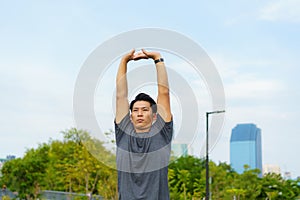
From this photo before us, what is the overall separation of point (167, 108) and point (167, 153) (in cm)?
26

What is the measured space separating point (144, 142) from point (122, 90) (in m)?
0.37

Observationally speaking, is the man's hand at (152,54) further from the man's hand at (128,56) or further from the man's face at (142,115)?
the man's face at (142,115)

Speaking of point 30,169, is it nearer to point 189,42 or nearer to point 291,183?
point 291,183

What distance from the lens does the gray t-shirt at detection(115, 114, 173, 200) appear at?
277cm

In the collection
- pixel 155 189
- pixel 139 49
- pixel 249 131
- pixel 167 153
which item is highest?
pixel 249 131

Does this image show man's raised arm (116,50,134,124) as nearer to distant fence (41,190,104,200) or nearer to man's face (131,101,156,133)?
man's face (131,101,156,133)

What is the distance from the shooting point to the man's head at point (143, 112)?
2.85 meters

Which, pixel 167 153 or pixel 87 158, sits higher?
pixel 87 158

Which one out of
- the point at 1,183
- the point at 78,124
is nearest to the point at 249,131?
the point at 1,183

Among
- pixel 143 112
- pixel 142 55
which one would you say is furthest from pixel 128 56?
pixel 143 112

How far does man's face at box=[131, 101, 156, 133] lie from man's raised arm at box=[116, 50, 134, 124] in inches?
3.8

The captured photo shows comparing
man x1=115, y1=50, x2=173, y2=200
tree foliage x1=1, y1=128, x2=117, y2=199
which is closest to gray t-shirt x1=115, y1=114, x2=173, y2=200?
man x1=115, y1=50, x2=173, y2=200

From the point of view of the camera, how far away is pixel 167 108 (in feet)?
9.59

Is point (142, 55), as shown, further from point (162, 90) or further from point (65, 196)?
point (65, 196)
